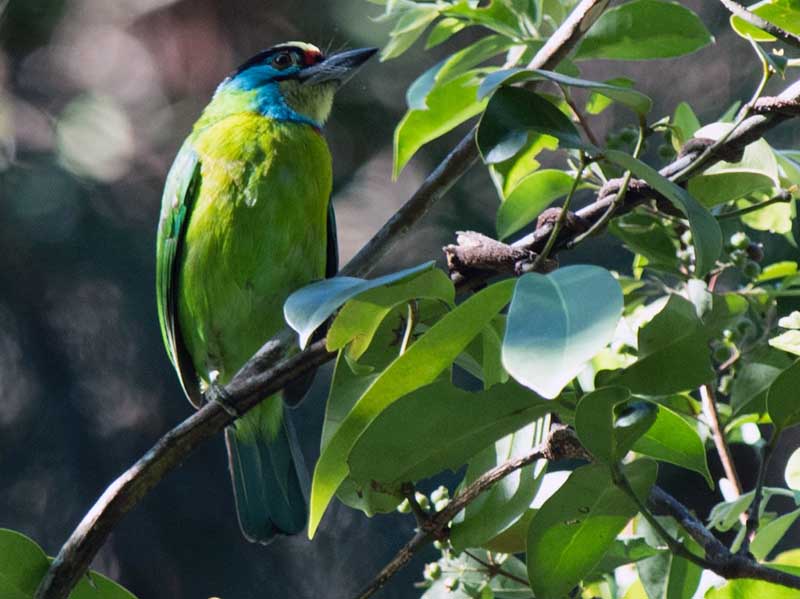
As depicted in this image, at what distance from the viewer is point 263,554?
4.45 meters

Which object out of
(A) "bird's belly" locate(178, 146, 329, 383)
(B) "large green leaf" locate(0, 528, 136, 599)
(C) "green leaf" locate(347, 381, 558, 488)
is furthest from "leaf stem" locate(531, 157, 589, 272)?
(A) "bird's belly" locate(178, 146, 329, 383)

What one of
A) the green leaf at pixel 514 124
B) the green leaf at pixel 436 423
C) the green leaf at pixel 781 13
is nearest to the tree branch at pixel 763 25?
the green leaf at pixel 781 13

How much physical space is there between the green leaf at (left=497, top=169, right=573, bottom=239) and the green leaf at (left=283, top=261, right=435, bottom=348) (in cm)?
46

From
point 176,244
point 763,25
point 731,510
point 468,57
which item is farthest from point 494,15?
point 176,244

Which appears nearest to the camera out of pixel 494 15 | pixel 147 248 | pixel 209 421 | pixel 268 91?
pixel 209 421

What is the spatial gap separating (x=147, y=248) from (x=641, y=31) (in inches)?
137

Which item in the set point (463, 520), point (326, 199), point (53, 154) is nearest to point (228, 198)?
point (326, 199)

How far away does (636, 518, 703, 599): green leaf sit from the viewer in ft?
4.22

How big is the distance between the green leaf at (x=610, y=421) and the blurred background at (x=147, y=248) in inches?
118

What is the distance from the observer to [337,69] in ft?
10.1

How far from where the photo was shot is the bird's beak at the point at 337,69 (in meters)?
3.05

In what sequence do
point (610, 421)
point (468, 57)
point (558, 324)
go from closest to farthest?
point (558, 324) < point (610, 421) < point (468, 57)

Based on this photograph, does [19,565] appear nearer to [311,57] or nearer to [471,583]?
[471,583]

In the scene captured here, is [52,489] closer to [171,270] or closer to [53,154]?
[53,154]
